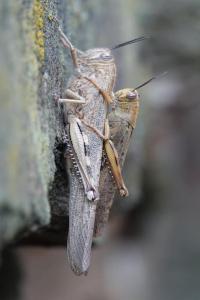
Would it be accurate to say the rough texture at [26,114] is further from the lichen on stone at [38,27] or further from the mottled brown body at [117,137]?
the mottled brown body at [117,137]

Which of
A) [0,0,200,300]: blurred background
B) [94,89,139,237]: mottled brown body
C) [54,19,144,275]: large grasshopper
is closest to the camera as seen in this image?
[54,19,144,275]: large grasshopper

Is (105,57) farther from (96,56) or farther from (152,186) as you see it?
(152,186)

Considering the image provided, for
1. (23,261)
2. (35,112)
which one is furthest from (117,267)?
(35,112)

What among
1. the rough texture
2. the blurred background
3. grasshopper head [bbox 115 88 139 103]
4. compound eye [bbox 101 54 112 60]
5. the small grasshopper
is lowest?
the blurred background

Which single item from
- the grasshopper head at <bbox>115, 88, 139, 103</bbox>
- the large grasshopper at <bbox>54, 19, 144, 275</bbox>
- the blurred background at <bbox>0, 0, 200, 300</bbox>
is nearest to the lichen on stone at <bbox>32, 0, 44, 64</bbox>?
the large grasshopper at <bbox>54, 19, 144, 275</bbox>

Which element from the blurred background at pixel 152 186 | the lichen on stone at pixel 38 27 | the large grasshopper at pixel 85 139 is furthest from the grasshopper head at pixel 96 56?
the lichen on stone at pixel 38 27

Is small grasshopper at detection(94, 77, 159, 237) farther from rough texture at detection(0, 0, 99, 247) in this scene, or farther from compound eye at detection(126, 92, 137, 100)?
rough texture at detection(0, 0, 99, 247)
